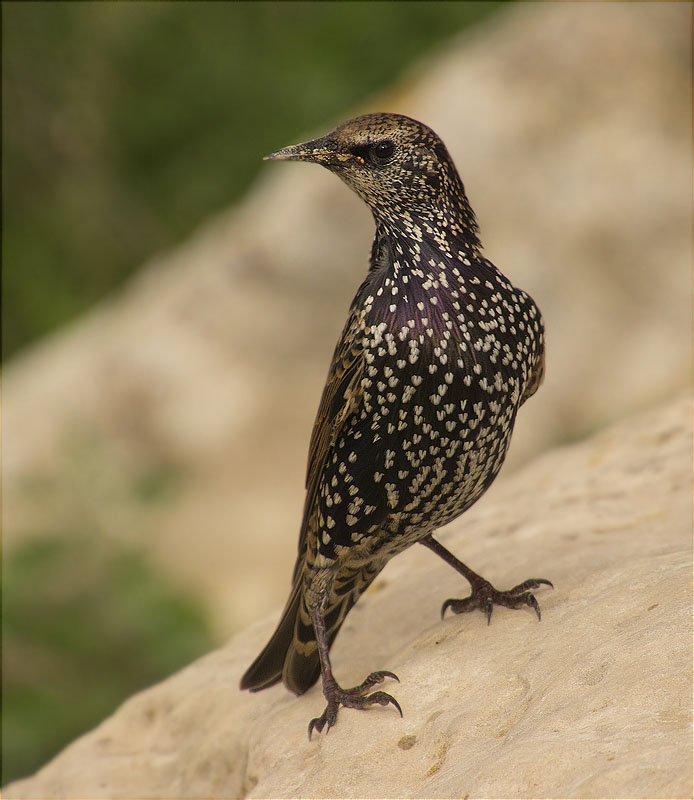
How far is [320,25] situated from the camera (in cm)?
1101

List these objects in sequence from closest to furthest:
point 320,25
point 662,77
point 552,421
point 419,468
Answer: point 419,468
point 552,421
point 662,77
point 320,25

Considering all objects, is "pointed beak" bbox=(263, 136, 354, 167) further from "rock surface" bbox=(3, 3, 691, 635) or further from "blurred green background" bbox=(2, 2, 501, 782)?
"blurred green background" bbox=(2, 2, 501, 782)

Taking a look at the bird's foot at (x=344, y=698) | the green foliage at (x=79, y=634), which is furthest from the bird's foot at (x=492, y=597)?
the green foliage at (x=79, y=634)

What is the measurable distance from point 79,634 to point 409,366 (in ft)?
12.7

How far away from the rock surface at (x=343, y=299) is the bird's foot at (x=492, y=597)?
441 cm

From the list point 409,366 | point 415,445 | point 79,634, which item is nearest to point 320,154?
point 409,366

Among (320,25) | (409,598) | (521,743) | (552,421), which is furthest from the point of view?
(320,25)

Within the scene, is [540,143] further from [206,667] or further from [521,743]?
[521,743]

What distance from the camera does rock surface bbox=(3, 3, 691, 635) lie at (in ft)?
28.3

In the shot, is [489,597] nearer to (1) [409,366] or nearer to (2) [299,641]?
(2) [299,641]

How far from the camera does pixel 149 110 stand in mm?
11195

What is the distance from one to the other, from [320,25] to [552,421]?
16.2 ft

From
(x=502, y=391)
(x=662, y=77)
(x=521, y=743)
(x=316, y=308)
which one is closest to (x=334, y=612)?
(x=502, y=391)

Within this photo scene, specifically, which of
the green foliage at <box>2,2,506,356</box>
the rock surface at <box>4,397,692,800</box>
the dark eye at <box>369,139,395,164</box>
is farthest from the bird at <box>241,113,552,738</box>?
the green foliage at <box>2,2,506,356</box>
